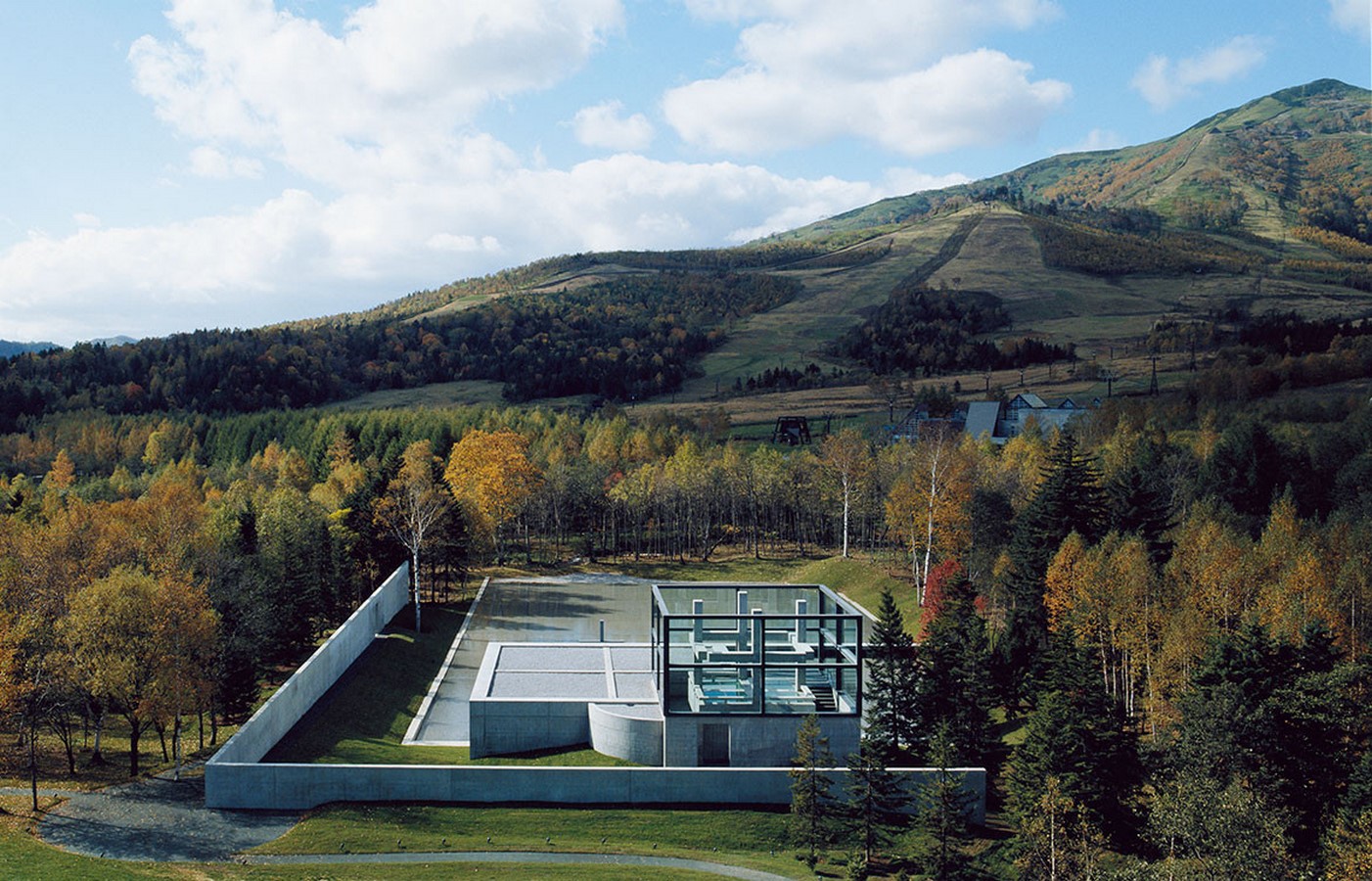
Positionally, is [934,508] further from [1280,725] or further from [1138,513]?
[1280,725]

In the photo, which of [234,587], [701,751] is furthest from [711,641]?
[234,587]

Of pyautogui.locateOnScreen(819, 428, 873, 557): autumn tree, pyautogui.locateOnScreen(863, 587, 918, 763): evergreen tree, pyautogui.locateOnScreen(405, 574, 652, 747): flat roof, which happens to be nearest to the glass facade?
pyautogui.locateOnScreen(863, 587, 918, 763): evergreen tree

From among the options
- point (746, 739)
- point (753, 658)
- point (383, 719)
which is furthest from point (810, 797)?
point (383, 719)

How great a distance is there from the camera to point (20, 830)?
30500 mm

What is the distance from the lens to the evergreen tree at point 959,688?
38500 millimetres

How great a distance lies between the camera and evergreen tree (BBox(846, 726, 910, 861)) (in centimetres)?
3384

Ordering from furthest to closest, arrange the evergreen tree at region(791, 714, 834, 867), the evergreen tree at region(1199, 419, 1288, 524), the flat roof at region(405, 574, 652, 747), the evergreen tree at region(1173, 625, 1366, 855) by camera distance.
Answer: the evergreen tree at region(1199, 419, 1288, 524)
the flat roof at region(405, 574, 652, 747)
the evergreen tree at region(791, 714, 834, 867)
the evergreen tree at region(1173, 625, 1366, 855)

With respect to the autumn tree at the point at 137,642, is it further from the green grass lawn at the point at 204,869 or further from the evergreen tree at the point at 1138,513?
the evergreen tree at the point at 1138,513

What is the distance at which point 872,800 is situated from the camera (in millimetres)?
33906

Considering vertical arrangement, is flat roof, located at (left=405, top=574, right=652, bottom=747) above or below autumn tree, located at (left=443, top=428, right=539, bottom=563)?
below

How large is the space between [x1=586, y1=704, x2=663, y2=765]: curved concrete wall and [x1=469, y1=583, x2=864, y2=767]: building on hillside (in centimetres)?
4

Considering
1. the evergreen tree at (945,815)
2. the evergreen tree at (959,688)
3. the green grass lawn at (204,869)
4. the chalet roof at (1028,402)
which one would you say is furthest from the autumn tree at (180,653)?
the chalet roof at (1028,402)

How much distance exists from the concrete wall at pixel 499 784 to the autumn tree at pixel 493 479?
37.2m

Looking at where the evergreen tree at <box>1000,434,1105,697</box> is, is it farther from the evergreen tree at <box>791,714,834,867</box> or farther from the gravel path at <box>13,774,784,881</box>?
the gravel path at <box>13,774,784,881</box>
